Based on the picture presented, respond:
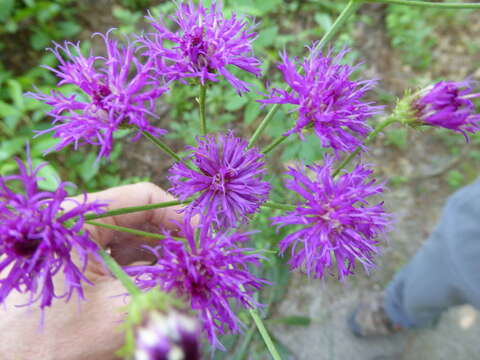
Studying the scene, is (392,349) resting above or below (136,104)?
below

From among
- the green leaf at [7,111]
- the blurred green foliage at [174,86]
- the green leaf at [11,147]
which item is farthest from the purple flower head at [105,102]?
the green leaf at [7,111]

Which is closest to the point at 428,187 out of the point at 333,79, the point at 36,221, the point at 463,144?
the point at 463,144

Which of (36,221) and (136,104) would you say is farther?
(136,104)

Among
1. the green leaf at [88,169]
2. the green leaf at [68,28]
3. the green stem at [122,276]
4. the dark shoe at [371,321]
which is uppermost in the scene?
the green leaf at [68,28]

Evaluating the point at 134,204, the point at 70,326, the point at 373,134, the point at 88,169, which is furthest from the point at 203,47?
the point at 88,169

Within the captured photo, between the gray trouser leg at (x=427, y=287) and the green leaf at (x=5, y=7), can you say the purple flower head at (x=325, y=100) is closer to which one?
the gray trouser leg at (x=427, y=287)

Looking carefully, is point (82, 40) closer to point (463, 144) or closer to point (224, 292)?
point (224, 292)
